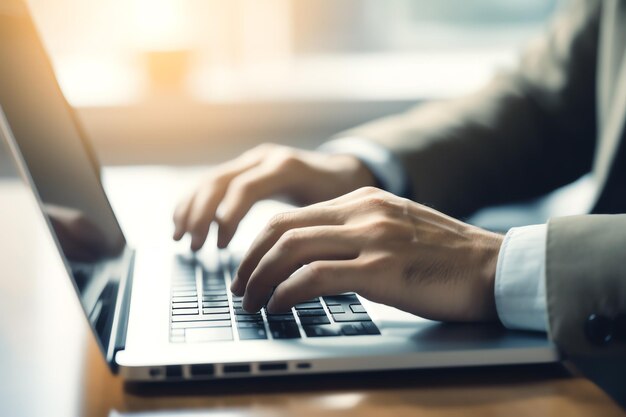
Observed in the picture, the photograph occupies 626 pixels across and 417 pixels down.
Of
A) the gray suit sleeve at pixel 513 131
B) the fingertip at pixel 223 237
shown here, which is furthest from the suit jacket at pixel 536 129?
the fingertip at pixel 223 237

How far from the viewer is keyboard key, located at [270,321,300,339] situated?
1.78 ft

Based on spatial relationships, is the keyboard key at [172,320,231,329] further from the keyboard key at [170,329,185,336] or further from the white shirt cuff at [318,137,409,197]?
the white shirt cuff at [318,137,409,197]

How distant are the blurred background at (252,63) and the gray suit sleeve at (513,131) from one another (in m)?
0.36

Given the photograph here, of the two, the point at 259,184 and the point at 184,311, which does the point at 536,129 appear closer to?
the point at 259,184

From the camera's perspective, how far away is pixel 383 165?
99cm

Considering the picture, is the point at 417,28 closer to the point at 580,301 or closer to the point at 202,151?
the point at 202,151

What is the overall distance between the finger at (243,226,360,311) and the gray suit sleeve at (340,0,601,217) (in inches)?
15.3

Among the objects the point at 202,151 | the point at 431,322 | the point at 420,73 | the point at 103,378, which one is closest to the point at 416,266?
the point at 431,322

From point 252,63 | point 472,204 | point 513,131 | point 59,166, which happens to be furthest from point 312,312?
point 252,63

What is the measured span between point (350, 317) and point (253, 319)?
70 millimetres

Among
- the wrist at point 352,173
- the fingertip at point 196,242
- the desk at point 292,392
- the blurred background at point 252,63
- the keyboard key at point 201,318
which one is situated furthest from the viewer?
the blurred background at point 252,63

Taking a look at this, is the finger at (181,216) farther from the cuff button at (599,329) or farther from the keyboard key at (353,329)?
the cuff button at (599,329)

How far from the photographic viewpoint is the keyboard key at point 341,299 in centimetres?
61

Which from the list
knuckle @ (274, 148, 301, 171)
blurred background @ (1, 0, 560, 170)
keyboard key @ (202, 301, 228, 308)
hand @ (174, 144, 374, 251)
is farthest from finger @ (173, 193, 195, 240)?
blurred background @ (1, 0, 560, 170)
